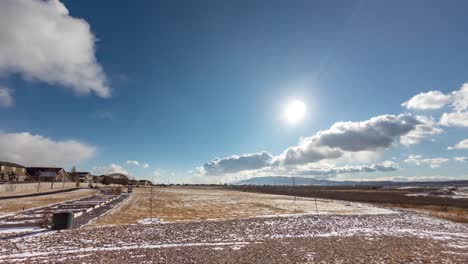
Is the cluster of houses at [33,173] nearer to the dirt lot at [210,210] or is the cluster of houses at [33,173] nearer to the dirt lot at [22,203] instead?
the dirt lot at [22,203]

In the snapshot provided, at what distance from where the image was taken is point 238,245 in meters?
15.1

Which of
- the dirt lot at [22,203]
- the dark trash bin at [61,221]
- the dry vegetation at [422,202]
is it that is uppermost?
the dirt lot at [22,203]

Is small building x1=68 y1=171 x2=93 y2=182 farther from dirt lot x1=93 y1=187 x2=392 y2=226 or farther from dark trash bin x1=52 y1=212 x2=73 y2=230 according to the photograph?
dark trash bin x1=52 y1=212 x2=73 y2=230

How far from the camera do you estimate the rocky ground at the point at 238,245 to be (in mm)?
12430

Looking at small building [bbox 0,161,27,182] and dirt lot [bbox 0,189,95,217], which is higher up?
small building [bbox 0,161,27,182]

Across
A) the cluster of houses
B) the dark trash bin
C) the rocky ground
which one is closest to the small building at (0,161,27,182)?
the cluster of houses

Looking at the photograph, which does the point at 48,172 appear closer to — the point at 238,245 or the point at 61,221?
the point at 61,221

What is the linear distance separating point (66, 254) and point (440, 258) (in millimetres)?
17572

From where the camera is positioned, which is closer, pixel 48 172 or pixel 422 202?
pixel 422 202

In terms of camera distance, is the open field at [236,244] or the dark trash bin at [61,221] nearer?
the open field at [236,244]

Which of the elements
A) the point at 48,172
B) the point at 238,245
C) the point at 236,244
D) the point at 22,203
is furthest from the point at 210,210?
the point at 48,172

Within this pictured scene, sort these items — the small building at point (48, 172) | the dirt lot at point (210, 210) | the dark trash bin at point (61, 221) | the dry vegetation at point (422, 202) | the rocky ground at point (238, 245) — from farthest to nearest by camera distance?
1. the small building at point (48, 172)
2. the dry vegetation at point (422, 202)
3. the dirt lot at point (210, 210)
4. the dark trash bin at point (61, 221)
5. the rocky ground at point (238, 245)

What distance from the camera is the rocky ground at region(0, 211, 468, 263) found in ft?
40.8

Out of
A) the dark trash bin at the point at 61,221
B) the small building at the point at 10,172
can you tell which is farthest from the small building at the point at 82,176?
the dark trash bin at the point at 61,221
